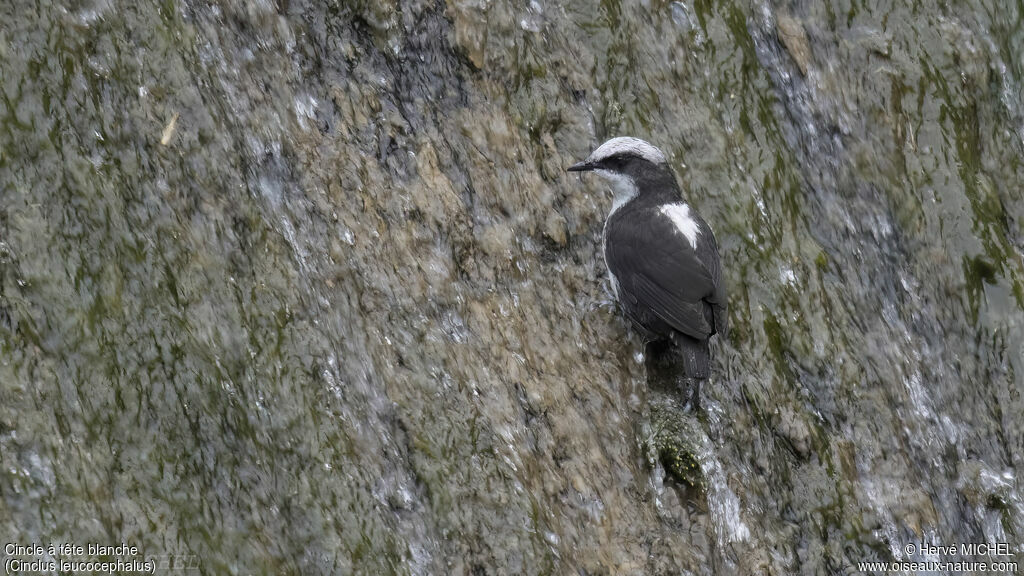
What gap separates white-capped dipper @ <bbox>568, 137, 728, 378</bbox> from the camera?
678 centimetres

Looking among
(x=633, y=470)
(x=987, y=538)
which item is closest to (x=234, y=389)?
(x=633, y=470)

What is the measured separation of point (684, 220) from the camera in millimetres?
7375

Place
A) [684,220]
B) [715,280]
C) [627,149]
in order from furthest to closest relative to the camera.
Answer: [627,149]
[684,220]
[715,280]

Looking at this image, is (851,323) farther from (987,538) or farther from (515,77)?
(515,77)

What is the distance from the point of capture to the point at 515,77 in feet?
25.7

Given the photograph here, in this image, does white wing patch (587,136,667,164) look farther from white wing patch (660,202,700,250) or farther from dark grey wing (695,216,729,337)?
dark grey wing (695,216,729,337)

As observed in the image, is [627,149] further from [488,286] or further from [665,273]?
[488,286]

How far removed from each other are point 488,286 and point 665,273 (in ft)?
3.86

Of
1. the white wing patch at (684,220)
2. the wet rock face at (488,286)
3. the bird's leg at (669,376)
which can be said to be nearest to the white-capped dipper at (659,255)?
the white wing patch at (684,220)

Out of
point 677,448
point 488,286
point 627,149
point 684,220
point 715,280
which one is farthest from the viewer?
point 627,149

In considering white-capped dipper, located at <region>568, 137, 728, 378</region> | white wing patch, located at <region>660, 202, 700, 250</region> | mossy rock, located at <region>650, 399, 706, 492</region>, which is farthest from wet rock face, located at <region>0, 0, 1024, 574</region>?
white wing patch, located at <region>660, 202, 700, 250</region>

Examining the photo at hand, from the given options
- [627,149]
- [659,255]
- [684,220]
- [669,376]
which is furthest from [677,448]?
[627,149]

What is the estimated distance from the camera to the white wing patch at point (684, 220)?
23.6ft

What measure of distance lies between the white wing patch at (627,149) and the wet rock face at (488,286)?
17.0 inches
